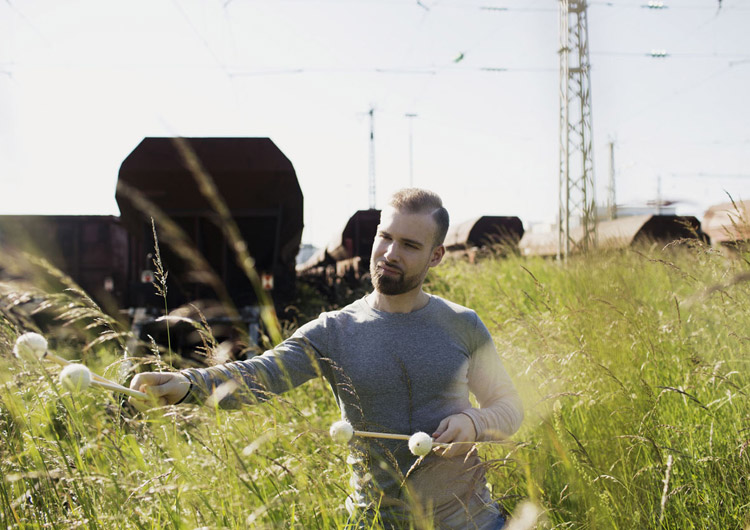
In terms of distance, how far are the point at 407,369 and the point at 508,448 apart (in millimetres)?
687

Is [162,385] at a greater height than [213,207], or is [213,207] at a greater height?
[213,207]

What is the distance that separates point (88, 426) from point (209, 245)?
5.90 m

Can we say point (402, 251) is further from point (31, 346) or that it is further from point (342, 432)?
point (31, 346)

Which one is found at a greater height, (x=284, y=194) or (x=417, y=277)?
(x=284, y=194)

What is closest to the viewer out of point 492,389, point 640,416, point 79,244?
point 492,389

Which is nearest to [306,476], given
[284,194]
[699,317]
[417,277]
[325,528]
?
[325,528]

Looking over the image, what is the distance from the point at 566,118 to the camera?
12836 mm

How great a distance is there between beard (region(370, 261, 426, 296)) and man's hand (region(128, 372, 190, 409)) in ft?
2.38

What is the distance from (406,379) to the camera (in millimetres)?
1848

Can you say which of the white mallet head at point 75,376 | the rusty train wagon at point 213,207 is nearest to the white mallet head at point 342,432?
the white mallet head at point 75,376

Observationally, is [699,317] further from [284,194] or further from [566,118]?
[566,118]

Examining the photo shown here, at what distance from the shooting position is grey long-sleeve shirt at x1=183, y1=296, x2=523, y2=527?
69.5 inches

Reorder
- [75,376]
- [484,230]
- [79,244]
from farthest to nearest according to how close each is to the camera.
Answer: [484,230] → [79,244] → [75,376]

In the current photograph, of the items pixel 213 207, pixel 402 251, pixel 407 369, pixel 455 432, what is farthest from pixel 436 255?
pixel 213 207
